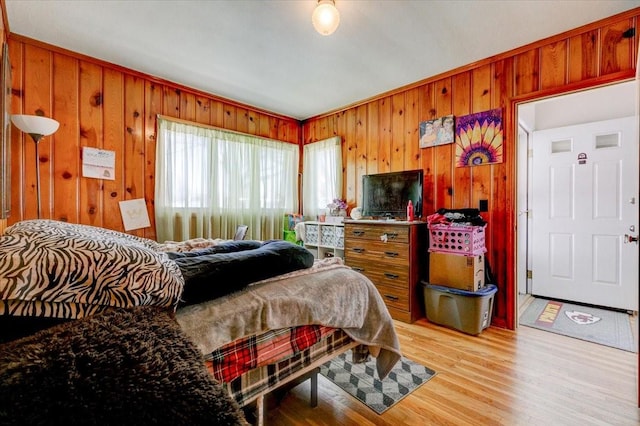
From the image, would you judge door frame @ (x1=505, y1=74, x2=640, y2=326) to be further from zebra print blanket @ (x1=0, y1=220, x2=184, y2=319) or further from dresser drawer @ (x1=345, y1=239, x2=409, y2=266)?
zebra print blanket @ (x1=0, y1=220, x2=184, y2=319)

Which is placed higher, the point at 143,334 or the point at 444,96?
the point at 444,96

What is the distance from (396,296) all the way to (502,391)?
1208 mm

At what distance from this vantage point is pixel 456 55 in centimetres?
259

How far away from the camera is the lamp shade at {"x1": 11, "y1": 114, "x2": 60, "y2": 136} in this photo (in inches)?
79.7

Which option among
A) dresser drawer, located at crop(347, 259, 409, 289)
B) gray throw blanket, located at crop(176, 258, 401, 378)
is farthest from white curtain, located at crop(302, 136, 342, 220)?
gray throw blanket, located at crop(176, 258, 401, 378)

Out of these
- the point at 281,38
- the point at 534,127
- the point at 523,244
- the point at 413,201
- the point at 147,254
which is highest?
the point at 281,38

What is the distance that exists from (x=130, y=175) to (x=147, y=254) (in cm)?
251

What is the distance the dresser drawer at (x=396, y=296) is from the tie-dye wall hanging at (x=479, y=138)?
1399mm

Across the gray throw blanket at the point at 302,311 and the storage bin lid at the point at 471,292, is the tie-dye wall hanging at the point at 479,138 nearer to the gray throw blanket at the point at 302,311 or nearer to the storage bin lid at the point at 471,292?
the storage bin lid at the point at 471,292

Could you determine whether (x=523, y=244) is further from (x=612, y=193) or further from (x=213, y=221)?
(x=213, y=221)

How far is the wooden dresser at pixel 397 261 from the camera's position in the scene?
2754 millimetres

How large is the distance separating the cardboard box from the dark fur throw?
241 cm

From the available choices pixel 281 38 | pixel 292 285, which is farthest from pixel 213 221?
pixel 292 285

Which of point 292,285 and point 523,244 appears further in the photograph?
point 523,244
